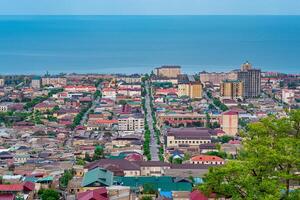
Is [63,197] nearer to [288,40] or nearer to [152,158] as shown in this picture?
[152,158]

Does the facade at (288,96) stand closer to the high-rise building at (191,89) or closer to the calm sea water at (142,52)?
the high-rise building at (191,89)

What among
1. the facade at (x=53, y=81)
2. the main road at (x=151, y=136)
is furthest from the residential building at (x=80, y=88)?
the main road at (x=151, y=136)

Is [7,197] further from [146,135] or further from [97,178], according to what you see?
[146,135]

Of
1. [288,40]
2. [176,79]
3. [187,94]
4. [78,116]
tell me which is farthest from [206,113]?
[288,40]

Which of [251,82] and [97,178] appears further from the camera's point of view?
[251,82]

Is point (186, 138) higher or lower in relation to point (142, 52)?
lower

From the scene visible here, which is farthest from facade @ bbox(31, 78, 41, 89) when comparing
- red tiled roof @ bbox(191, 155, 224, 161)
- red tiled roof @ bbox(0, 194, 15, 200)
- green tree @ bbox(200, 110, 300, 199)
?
green tree @ bbox(200, 110, 300, 199)

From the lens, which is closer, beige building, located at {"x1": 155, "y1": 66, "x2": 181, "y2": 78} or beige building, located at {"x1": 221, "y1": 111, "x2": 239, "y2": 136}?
beige building, located at {"x1": 221, "y1": 111, "x2": 239, "y2": 136}

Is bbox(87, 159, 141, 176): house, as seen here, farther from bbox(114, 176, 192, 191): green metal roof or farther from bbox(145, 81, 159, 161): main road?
bbox(145, 81, 159, 161): main road

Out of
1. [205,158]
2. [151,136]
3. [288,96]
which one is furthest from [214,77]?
[205,158]
